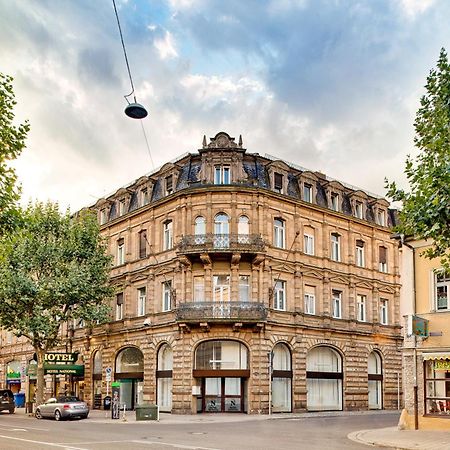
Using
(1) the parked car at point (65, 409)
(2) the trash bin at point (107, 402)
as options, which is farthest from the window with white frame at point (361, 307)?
(1) the parked car at point (65, 409)

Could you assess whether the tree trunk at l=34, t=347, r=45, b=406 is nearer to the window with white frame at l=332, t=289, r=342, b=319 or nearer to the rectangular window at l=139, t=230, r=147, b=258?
the rectangular window at l=139, t=230, r=147, b=258

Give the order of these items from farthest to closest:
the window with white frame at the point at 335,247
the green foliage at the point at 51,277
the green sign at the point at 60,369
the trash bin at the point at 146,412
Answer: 1. the window with white frame at the point at 335,247
2. the green sign at the point at 60,369
3. the green foliage at the point at 51,277
4. the trash bin at the point at 146,412

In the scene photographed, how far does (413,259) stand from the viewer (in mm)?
27688

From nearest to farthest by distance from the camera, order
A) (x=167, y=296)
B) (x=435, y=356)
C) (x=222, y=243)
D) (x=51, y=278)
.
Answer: (x=435, y=356) → (x=222, y=243) → (x=51, y=278) → (x=167, y=296)

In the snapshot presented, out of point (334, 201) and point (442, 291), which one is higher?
point (334, 201)

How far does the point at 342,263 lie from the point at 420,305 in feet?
57.1

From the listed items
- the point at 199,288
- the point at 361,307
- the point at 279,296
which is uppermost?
the point at 199,288

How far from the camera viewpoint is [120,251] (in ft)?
152

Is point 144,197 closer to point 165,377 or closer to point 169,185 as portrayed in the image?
point 169,185

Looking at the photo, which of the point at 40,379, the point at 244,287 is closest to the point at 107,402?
the point at 40,379

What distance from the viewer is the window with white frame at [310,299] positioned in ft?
137

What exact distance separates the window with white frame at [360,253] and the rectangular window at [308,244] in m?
4.77

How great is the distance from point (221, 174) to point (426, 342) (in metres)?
17.4

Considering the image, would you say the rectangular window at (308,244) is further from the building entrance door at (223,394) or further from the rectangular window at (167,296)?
the building entrance door at (223,394)
